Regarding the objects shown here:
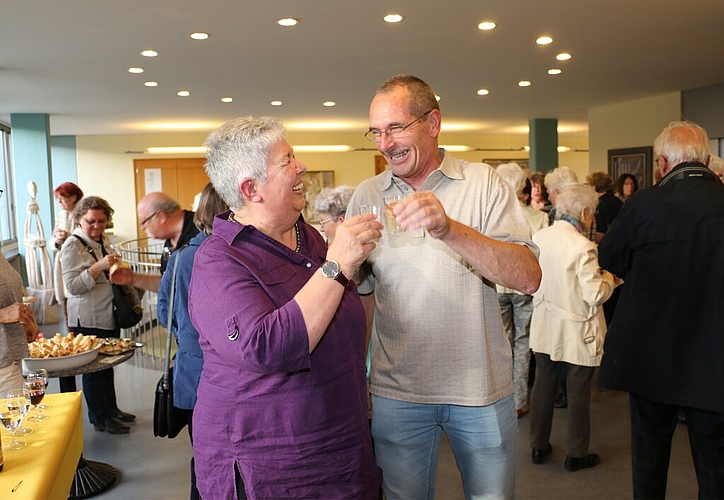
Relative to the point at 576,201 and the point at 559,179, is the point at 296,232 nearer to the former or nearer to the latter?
the point at 576,201

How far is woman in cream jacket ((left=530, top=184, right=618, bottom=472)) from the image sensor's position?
12.7ft

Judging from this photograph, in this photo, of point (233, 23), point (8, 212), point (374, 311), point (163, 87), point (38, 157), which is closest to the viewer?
point (374, 311)

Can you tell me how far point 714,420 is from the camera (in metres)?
2.83

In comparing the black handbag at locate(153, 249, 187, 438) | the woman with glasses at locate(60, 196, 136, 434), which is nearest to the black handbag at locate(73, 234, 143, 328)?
the woman with glasses at locate(60, 196, 136, 434)

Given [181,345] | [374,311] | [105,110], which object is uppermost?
[105,110]

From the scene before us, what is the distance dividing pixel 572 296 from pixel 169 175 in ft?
47.6

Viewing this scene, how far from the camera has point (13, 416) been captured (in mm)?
2137

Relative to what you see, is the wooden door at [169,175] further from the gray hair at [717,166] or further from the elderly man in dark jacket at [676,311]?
the elderly man in dark jacket at [676,311]

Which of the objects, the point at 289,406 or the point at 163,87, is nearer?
the point at 289,406

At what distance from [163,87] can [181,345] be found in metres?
6.86

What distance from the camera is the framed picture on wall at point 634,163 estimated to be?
37.3 ft

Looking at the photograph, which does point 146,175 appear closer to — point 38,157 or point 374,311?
point 38,157

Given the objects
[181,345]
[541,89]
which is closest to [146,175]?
Answer: [541,89]

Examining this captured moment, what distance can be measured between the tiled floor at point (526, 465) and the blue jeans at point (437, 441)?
161 centimetres
